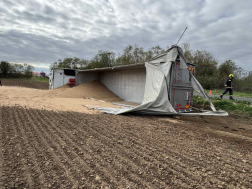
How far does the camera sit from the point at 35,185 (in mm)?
2184

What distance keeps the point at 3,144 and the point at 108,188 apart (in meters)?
2.43

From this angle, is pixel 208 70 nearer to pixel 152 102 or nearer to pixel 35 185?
pixel 152 102

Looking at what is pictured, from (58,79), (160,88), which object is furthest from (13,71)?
(160,88)

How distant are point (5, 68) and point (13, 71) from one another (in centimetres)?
169

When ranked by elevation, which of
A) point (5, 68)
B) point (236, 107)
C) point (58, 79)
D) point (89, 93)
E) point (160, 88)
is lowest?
point (236, 107)

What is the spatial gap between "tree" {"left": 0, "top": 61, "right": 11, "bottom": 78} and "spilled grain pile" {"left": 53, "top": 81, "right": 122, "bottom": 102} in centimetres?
3060

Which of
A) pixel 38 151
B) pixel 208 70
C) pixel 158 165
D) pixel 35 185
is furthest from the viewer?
pixel 208 70

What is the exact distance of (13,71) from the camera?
38.1m

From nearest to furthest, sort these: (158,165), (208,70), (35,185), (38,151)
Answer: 1. (35,185)
2. (158,165)
3. (38,151)
4. (208,70)

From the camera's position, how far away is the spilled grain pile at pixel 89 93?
42.5ft

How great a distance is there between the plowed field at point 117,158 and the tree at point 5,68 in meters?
39.4

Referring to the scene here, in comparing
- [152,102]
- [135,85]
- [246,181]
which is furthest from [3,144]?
[135,85]

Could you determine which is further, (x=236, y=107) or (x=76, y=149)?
(x=236, y=107)

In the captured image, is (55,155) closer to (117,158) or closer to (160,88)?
(117,158)
